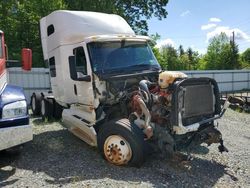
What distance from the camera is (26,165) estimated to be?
6730 mm

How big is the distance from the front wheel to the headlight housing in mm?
1575

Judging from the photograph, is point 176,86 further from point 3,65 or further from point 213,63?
point 213,63

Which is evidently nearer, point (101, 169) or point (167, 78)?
point (101, 169)

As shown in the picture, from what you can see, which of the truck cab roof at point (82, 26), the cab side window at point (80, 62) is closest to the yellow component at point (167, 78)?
the cab side window at point (80, 62)

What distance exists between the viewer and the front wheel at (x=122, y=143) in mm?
6312

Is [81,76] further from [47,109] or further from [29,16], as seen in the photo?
[29,16]

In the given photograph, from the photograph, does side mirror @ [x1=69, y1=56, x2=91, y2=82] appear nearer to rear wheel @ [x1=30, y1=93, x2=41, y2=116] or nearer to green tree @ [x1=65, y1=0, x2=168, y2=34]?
rear wheel @ [x1=30, y1=93, x2=41, y2=116]

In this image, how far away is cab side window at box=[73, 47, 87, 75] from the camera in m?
7.90

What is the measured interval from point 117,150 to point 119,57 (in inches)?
91.4

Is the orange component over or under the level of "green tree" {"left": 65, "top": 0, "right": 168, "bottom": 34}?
under

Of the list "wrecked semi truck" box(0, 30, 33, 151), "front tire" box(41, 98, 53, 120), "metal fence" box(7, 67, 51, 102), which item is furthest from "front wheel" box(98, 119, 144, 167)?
"metal fence" box(7, 67, 51, 102)

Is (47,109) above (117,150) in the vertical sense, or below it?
above

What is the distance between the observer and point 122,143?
6.50 metres

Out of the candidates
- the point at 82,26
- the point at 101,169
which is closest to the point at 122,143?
the point at 101,169
